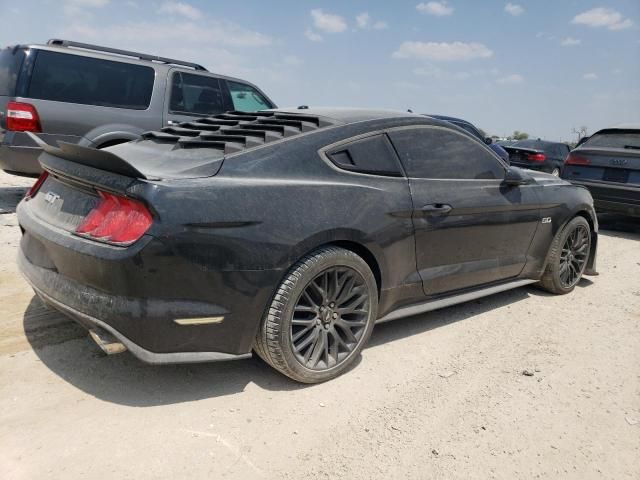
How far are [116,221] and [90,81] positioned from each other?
15.4 feet

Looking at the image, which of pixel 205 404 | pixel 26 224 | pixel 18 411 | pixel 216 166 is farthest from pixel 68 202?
pixel 205 404

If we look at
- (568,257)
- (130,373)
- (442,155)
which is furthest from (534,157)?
(130,373)

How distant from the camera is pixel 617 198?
25.2 ft

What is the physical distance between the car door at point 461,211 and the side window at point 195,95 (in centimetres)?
450

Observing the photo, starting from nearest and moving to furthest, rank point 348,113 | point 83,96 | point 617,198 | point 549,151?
point 348,113
point 83,96
point 617,198
point 549,151

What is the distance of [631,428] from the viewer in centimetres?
272

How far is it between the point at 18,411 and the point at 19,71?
4827mm

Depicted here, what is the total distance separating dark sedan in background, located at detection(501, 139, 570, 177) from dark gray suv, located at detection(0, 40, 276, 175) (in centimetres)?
903

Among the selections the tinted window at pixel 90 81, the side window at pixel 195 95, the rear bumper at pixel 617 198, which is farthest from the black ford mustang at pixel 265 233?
the rear bumper at pixel 617 198

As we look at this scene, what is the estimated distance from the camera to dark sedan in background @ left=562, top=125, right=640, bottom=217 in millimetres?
7582

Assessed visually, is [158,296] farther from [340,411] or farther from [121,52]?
[121,52]

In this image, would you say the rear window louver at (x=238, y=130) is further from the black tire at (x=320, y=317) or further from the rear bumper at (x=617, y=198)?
the rear bumper at (x=617, y=198)

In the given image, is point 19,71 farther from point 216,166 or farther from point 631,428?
point 631,428

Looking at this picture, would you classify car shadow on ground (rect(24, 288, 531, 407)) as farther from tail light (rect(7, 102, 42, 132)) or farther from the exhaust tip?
tail light (rect(7, 102, 42, 132))
